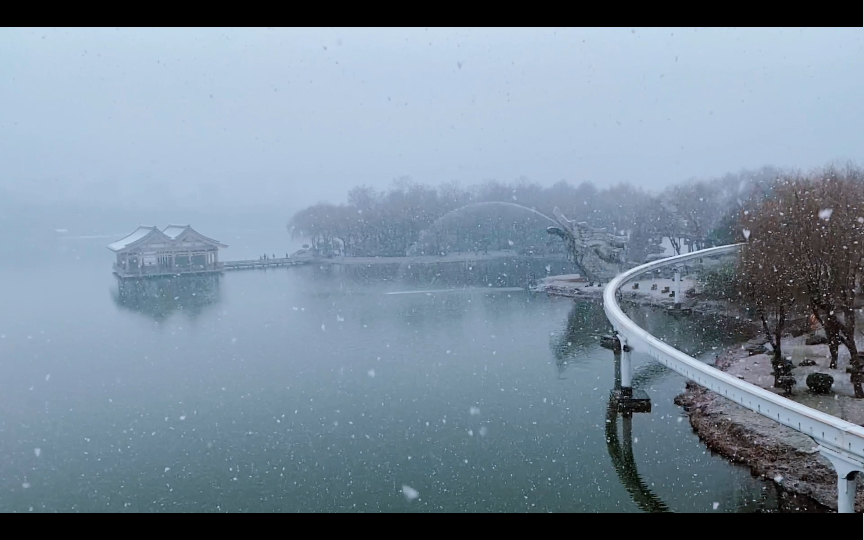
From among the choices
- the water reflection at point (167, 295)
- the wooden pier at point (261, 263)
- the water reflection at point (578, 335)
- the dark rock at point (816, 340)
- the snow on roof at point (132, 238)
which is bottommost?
the water reflection at point (578, 335)

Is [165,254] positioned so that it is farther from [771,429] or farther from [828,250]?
[828,250]

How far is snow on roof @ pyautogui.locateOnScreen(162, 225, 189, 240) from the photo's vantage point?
39028 mm

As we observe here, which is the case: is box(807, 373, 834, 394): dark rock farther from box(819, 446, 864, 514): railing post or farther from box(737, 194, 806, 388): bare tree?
box(819, 446, 864, 514): railing post

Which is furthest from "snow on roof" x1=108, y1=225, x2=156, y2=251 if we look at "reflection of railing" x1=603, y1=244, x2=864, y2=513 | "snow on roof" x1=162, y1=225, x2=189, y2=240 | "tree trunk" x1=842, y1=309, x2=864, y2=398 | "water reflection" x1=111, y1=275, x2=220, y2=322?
"tree trunk" x1=842, y1=309, x2=864, y2=398

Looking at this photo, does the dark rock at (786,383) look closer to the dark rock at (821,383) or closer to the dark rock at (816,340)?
the dark rock at (821,383)

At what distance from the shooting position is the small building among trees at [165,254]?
36.6 meters

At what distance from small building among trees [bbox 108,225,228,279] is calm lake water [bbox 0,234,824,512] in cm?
1459

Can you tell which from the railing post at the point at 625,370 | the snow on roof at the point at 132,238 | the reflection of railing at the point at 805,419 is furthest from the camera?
the snow on roof at the point at 132,238

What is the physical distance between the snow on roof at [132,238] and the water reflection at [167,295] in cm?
380

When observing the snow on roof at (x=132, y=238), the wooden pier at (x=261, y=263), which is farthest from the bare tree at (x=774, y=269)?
the snow on roof at (x=132, y=238)

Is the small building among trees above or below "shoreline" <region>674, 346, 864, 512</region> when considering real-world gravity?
above

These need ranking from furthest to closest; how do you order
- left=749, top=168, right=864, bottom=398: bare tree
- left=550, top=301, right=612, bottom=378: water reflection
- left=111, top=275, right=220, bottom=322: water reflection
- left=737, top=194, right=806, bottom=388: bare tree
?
left=111, top=275, right=220, bottom=322: water reflection < left=550, top=301, right=612, bottom=378: water reflection < left=737, top=194, right=806, bottom=388: bare tree < left=749, top=168, right=864, bottom=398: bare tree

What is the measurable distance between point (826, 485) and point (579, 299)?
58.1 ft

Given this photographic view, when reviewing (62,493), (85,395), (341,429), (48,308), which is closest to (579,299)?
(341,429)
